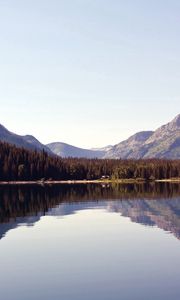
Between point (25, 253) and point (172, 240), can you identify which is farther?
point (172, 240)

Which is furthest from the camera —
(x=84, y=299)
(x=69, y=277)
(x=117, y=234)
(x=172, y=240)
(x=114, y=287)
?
(x=117, y=234)

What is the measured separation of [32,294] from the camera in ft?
135

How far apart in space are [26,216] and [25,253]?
147 ft

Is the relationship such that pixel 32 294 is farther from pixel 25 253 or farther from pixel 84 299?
pixel 25 253

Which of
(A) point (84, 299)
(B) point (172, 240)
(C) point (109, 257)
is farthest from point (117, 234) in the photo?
(A) point (84, 299)

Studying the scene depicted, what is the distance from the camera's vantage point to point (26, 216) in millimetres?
104062

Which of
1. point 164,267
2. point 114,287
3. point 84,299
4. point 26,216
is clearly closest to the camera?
point 84,299

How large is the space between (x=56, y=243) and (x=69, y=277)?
20912 mm

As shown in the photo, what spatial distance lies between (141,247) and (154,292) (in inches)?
867

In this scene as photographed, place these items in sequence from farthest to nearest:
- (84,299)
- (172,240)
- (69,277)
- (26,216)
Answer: (26,216) → (172,240) → (69,277) → (84,299)

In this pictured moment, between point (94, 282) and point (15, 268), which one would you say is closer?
point (94, 282)

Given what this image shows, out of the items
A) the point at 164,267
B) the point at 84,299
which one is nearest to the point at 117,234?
the point at 164,267

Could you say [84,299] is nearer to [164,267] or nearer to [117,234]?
[164,267]

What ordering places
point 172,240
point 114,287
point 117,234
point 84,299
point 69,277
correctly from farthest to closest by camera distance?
point 117,234
point 172,240
point 69,277
point 114,287
point 84,299
